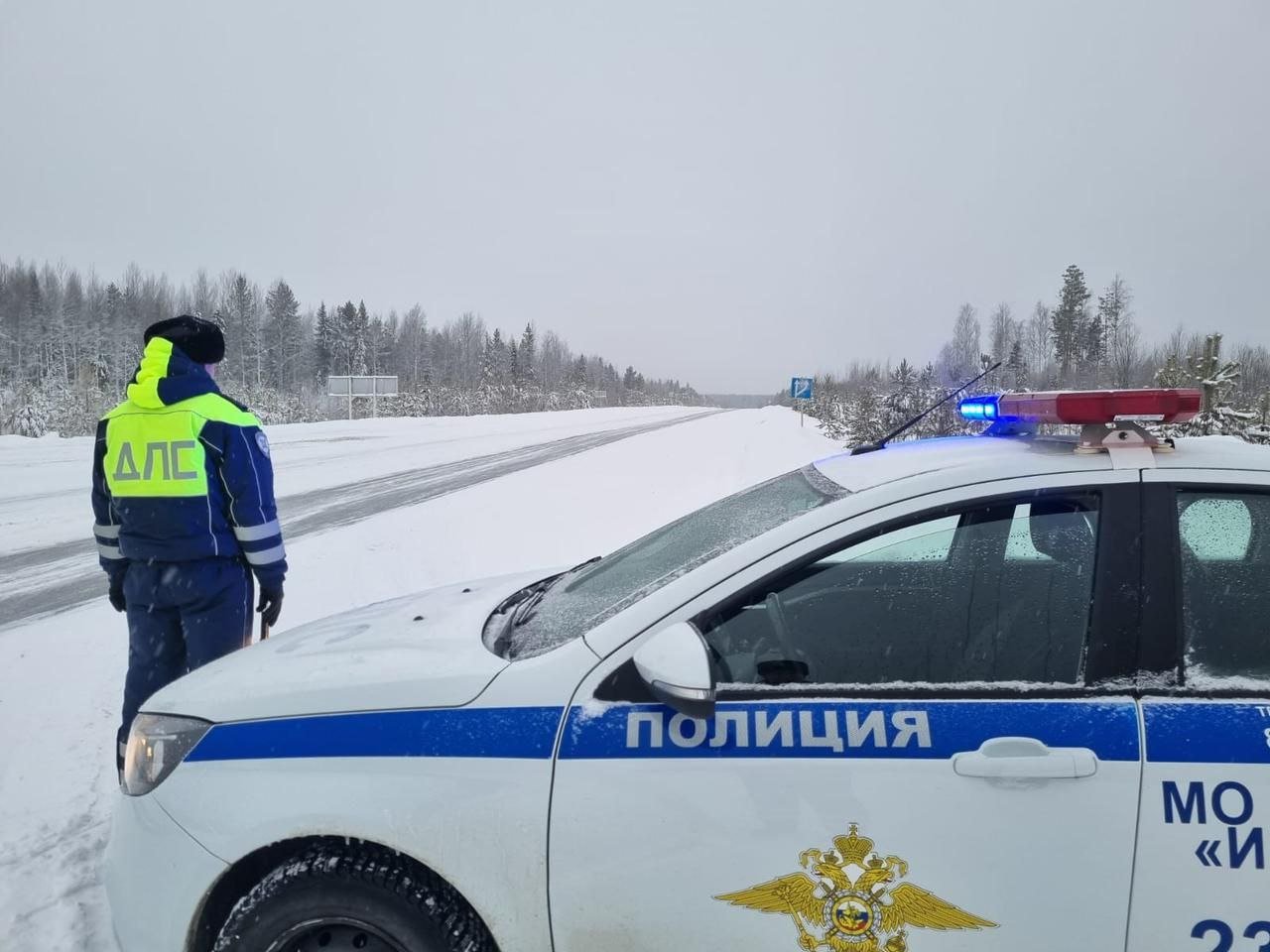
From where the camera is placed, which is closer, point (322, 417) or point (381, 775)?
point (381, 775)

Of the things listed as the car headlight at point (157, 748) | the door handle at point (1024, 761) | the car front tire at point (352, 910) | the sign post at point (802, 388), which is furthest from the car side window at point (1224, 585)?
the sign post at point (802, 388)

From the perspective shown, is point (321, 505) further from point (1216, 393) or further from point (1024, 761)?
point (1216, 393)

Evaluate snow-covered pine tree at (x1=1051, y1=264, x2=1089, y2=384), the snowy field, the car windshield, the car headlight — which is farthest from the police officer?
snow-covered pine tree at (x1=1051, y1=264, x2=1089, y2=384)

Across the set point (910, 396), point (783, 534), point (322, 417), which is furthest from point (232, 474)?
point (322, 417)

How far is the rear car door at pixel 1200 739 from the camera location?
1490 millimetres

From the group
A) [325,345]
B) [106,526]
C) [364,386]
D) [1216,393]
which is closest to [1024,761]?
[106,526]

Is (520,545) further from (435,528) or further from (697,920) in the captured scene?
(697,920)

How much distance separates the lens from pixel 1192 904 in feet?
4.91

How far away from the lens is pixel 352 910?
1.71m

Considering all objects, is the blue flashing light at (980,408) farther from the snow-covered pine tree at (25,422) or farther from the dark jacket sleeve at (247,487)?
the snow-covered pine tree at (25,422)

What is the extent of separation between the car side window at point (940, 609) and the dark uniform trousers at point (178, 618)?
2.25 meters

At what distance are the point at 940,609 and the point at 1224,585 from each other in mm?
653

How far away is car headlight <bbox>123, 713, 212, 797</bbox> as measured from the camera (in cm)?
191

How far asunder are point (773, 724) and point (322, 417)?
154 feet
